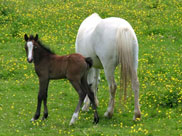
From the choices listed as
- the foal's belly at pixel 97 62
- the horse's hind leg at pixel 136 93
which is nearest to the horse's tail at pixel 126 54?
the horse's hind leg at pixel 136 93

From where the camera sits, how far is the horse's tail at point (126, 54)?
10.1m

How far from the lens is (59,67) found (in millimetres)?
10297

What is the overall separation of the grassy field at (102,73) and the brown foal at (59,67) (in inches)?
26.2

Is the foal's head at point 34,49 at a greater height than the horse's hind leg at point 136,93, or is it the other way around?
the foal's head at point 34,49

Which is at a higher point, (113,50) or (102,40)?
(102,40)

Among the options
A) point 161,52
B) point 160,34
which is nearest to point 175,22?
point 160,34

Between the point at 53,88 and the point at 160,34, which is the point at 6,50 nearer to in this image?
the point at 53,88

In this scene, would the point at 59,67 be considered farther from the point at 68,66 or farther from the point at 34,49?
the point at 34,49

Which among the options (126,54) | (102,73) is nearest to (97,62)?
(126,54)

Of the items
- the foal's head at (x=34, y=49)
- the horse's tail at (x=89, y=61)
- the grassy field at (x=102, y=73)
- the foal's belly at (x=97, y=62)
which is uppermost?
the foal's head at (x=34, y=49)

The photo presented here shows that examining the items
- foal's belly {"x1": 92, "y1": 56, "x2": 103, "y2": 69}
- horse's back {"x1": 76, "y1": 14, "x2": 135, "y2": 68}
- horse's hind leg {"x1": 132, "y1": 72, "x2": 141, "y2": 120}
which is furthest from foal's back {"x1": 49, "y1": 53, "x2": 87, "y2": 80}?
horse's hind leg {"x1": 132, "y1": 72, "x2": 141, "y2": 120}

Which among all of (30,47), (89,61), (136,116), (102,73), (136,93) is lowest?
(102,73)

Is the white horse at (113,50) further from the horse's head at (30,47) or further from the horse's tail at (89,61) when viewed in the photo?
Result: the horse's head at (30,47)

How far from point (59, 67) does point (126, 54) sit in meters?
1.57
